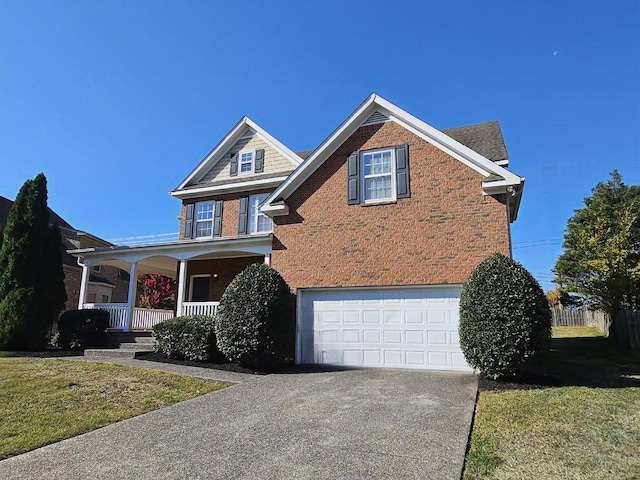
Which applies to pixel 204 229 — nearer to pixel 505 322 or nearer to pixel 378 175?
pixel 378 175

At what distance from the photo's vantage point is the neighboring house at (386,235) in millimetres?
10805

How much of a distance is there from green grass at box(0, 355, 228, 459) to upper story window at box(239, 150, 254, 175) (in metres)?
10.4

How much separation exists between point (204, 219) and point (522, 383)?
14125mm

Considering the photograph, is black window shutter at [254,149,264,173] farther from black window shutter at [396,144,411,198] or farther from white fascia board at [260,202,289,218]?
black window shutter at [396,144,411,198]

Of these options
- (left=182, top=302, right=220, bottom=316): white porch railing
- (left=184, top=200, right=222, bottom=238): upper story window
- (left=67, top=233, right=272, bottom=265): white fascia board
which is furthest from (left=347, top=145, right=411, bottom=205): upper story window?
(left=184, top=200, right=222, bottom=238): upper story window

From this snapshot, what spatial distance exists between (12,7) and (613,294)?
73.6ft

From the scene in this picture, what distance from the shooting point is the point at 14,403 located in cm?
709

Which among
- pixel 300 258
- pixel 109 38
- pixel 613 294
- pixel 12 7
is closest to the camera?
pixel 12 7

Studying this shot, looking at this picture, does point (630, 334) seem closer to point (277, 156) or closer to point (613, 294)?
point (613, 294)

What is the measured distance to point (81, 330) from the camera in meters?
14.3

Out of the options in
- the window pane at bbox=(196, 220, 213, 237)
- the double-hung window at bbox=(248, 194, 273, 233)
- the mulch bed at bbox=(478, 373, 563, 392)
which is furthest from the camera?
the window pane at bbox=(196, 220, 213, 237)

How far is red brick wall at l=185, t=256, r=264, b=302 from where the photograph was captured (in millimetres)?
16984

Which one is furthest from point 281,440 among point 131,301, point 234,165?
point 234,165

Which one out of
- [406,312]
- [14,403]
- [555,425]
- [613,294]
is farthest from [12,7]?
[613,294]
